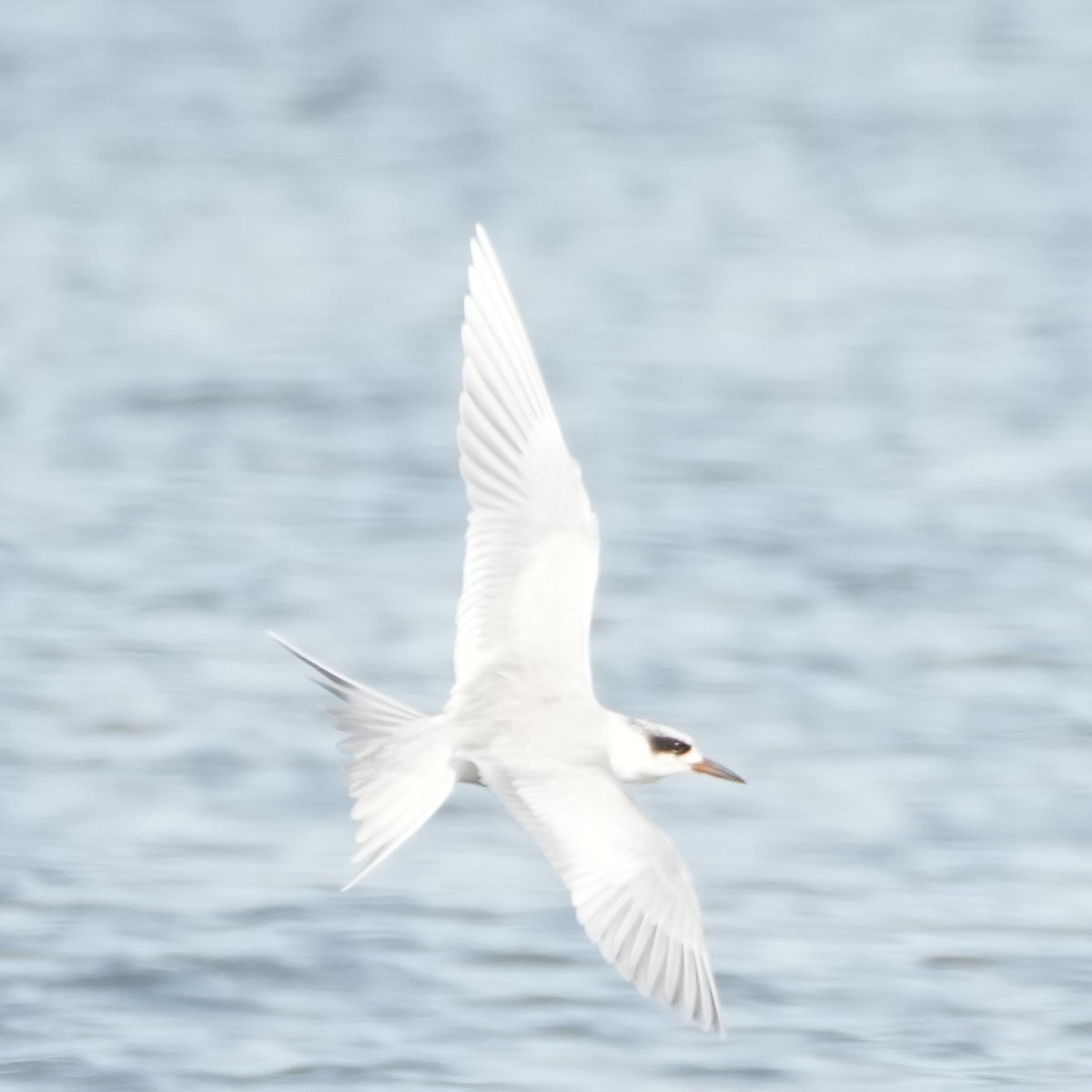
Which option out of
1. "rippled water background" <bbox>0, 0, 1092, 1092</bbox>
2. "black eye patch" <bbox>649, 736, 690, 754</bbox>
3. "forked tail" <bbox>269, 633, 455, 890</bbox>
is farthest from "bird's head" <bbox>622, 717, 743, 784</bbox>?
"rippled water background" <bbox>0, 0, 1092, 1092</bbox>

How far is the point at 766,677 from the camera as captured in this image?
340 inches

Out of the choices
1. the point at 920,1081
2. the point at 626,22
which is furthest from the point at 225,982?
the point at 626,22

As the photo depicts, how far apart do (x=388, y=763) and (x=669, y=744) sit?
780 mm

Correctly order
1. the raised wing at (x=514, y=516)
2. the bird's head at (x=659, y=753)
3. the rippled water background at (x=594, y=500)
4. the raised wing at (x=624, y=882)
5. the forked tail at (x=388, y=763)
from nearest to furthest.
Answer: the raised wing at (x=624, y=882)
the forked tail at (x=388, y=763)
the bird's head at (x=659, y=753)
the raised wing at (x=514, y=516)
the rippled water background at (x=594, y=500)

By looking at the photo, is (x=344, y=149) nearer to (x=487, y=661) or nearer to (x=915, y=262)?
(x=915, y=262)

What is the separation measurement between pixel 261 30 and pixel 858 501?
27.4 ft

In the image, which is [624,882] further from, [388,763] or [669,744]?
[669,744]

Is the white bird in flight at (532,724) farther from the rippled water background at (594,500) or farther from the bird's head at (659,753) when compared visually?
the rippled water background at (594,500)

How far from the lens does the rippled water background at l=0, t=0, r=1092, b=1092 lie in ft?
22.2

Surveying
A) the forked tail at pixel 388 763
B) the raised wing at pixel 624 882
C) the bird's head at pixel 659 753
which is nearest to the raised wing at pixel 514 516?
the bird's head at pixel 659 753

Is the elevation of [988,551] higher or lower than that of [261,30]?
lower

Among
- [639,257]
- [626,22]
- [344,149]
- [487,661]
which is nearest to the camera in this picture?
[487,661]

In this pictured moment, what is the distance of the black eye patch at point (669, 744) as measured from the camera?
20.4 feet

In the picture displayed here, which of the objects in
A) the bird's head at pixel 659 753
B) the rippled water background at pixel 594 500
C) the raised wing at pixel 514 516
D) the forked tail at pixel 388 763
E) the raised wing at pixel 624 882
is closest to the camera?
the raised wing at pixel 624 882
